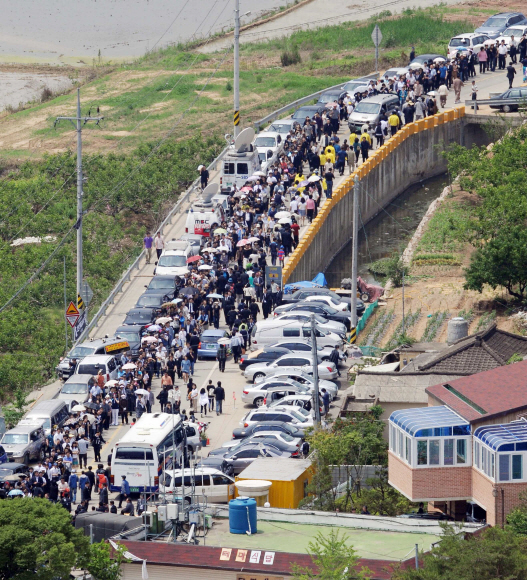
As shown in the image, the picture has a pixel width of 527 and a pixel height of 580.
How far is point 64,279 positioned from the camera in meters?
58.1

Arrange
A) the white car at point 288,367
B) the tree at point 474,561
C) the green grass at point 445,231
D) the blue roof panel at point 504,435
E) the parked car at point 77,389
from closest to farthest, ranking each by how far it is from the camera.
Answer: the tree at point 474,561
the blue roof panel at point 504,435
the parked car at point 77,389
the white car at point 288,367
the green grass at point 445,231

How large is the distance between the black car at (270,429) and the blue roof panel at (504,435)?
8.77m

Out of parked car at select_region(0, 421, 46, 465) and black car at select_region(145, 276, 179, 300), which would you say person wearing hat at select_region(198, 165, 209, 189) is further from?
parked car at select_region(0, 421, 46, 465)

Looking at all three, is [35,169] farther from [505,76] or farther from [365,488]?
[365,488]

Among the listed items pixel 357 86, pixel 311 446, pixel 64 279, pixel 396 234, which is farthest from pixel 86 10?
pixel 311 446

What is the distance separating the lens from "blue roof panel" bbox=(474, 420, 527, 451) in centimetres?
3131

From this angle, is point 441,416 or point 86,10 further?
point 86,10

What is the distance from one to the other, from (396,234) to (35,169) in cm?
2278

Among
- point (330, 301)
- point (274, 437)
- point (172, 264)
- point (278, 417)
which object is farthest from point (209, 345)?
point (274, 437)

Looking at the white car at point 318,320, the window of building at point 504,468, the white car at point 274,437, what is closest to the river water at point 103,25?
the white car at point 318,320

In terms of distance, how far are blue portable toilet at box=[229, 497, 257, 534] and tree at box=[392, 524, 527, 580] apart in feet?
13.7

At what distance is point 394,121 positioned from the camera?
68.4 m

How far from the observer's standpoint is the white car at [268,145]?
219ft

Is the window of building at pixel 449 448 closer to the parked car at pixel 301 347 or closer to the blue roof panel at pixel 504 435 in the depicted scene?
the blue roof panel at pixel 504 435
